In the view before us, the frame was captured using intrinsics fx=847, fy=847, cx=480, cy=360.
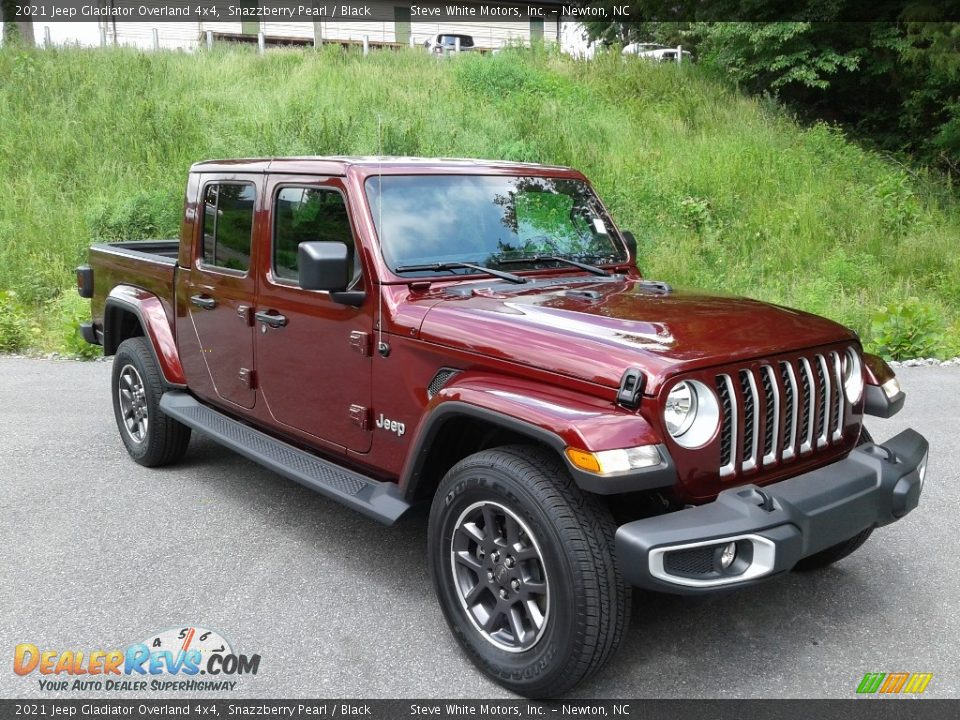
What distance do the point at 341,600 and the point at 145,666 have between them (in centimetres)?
83

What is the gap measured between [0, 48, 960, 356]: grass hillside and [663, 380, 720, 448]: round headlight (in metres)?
6.28

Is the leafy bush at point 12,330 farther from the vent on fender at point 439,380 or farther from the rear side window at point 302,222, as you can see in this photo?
the vent on fender at point 439,380

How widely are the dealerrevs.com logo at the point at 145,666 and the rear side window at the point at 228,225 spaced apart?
1.97m

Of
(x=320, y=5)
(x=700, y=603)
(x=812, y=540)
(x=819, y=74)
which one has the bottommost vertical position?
(x=700, y=603)

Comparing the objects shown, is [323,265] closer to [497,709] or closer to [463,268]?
[463,268]

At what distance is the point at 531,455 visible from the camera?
2.98m

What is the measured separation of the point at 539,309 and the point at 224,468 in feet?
9.68

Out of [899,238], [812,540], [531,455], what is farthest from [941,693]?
[899,238]

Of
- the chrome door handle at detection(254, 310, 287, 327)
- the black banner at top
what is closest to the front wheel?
the chrome door handle at detection(254, 310, 287, 327)

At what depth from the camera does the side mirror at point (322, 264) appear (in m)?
3.44

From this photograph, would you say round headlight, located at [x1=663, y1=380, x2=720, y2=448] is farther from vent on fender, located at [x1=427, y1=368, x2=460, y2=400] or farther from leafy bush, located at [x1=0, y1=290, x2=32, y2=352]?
leafy bush, located at [x1=0, y1=290, x2=32, y2=352]

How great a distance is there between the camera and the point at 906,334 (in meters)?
8.28

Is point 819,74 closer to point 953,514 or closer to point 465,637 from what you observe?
point 953,514

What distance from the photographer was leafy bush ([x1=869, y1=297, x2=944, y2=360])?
827cm
